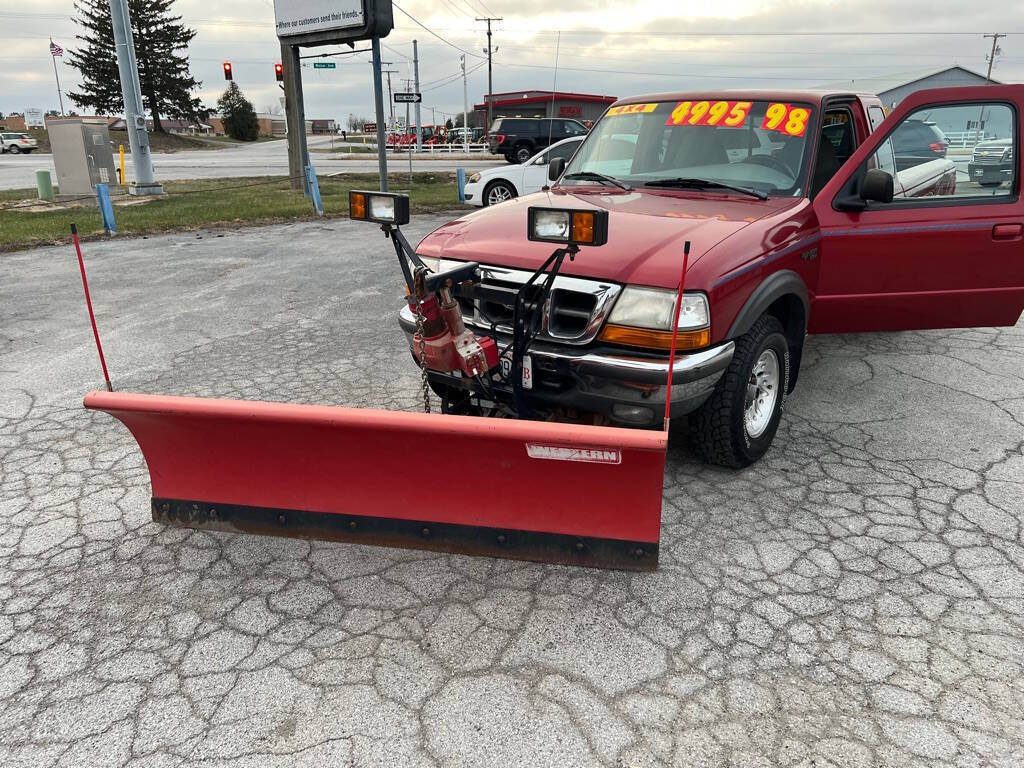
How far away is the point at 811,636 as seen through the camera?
105 inches

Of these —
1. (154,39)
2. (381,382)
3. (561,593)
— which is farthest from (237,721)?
(154,39)

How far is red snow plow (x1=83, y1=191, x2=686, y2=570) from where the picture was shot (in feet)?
8.99

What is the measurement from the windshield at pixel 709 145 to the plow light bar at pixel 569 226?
5.86 ft

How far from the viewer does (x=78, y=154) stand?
1750 centimetres

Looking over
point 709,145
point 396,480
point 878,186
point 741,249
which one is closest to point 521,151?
point 709,145

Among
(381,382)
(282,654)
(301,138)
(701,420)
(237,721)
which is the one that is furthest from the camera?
(301,138)

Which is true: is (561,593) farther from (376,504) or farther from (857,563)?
(857,563)

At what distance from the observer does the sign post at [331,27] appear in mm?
13898

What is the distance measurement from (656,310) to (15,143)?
52816 mm

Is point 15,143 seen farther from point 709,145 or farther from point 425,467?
point 425,467

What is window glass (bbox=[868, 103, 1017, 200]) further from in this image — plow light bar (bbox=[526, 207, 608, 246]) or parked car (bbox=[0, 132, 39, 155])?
parked car (bbox=[0, 132, 39, 155])

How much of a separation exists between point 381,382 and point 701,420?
236cm

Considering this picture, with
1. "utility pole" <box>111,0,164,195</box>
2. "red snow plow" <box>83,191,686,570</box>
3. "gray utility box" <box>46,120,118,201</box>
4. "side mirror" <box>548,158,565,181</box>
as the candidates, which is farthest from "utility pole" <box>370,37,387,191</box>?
"red snow plow" <box>83,191,686,570</box>

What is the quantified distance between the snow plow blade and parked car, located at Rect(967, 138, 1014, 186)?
3155mm
